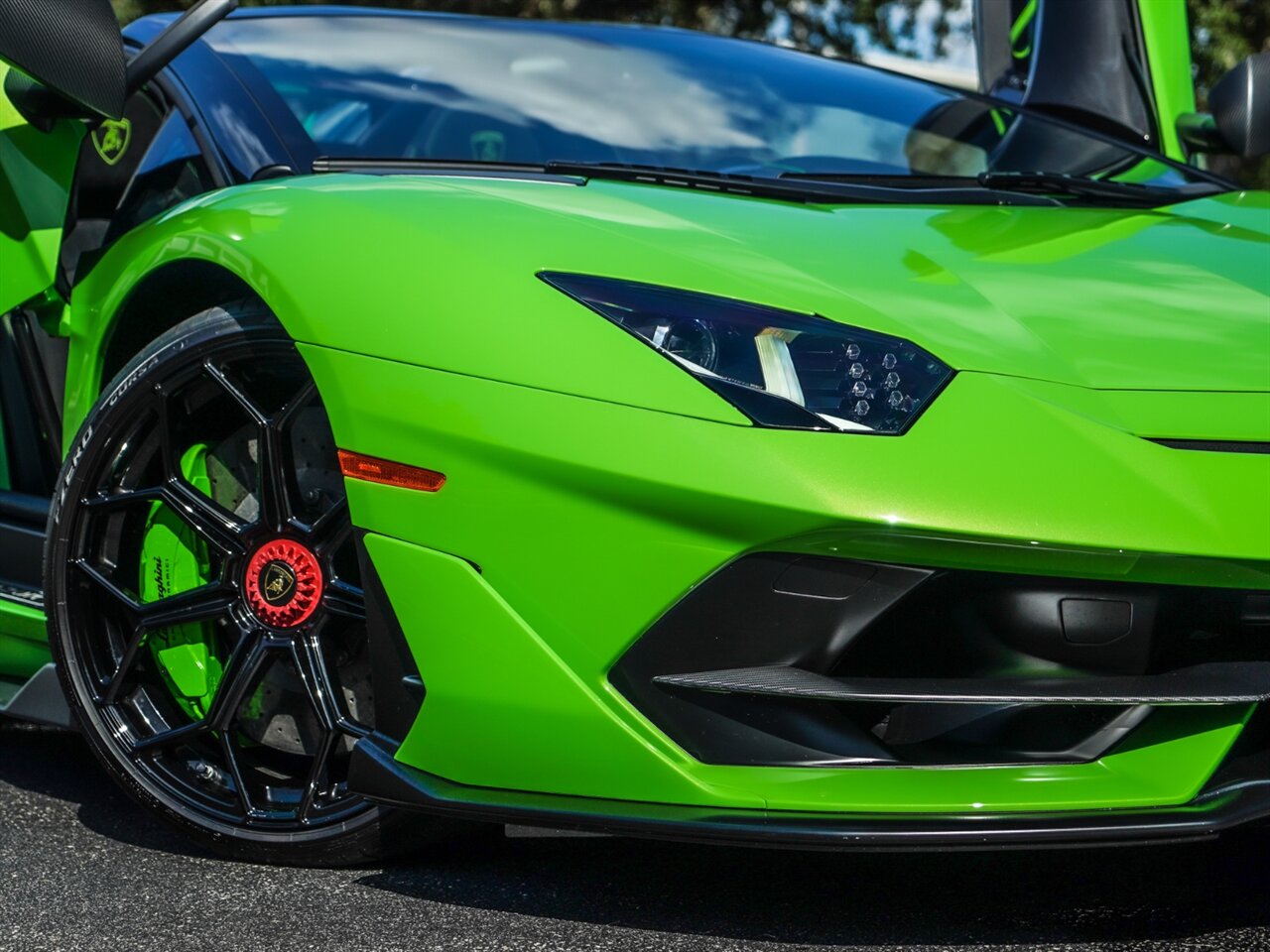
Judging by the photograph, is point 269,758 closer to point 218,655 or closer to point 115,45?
point 218,655

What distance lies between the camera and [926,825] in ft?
6.16

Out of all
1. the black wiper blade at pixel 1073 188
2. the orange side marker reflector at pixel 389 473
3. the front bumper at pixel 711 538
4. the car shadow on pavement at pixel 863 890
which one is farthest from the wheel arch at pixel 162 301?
the black wiper blade at pixel 1073 188

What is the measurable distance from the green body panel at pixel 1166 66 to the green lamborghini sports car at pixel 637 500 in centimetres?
100

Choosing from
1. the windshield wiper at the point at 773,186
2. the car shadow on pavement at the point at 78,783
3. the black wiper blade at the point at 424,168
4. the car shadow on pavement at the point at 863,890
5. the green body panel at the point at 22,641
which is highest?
the black wiper blade at the point at 424,168

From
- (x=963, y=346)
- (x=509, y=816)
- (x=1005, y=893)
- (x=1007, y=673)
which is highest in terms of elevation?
(x=963, y=346)

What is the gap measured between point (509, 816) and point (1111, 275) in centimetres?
105

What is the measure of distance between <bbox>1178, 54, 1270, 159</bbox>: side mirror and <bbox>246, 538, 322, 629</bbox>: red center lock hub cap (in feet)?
6.97

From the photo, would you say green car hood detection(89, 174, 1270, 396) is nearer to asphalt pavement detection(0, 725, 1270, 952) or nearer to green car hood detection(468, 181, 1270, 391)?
green car hood detection(468, 181, 1270, 391)

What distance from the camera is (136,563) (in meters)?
2.51

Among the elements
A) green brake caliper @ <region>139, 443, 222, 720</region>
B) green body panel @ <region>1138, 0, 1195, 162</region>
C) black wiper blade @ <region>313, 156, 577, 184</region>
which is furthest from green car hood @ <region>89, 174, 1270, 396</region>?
green body panel @ <region>1138, 0, 1195, 162</region>

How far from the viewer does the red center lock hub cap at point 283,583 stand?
2264 mm

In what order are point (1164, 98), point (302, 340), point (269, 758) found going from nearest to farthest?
1. point (302, 340)
2. point (269, 758)
3. point (1164, 98)

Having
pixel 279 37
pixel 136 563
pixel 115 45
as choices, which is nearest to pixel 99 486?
pixel 136 563

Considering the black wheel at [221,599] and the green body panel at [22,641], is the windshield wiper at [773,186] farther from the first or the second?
the green body panel at [22,641]
